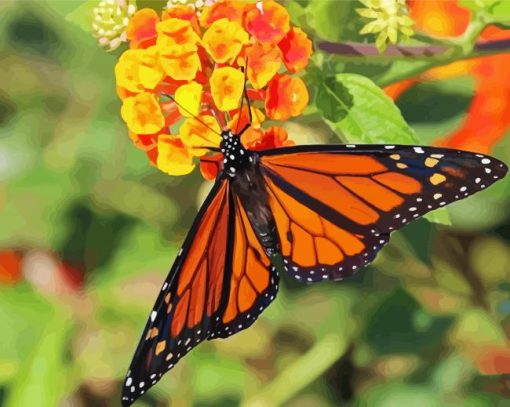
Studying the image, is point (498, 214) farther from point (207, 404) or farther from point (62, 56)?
point (62, 56)

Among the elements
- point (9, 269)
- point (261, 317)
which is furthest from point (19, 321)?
point (261, 317)

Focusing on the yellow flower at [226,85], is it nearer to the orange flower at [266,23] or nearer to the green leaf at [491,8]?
the orange flower at [266,23]

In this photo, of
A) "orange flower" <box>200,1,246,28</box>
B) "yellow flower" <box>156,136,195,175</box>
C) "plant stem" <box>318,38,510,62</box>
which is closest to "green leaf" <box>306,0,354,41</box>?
"plant stem" <box>318,38,510,62</box>

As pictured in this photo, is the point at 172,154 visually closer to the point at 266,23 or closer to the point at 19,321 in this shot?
the point at 266,23

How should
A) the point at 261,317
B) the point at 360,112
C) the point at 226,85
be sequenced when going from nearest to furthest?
the point at 226,85 → the point at 360,112 → the point at 261,317

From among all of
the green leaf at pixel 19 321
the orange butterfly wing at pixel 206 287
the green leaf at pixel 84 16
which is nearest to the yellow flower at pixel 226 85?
the orange butterfly wing at pixel 206 287

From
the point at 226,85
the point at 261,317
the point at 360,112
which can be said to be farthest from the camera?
the point at 261,317
